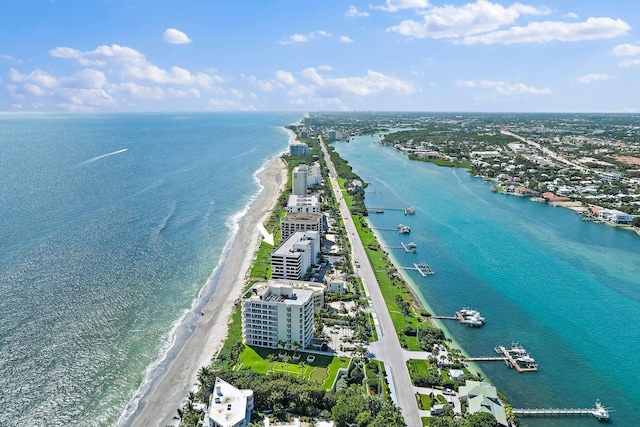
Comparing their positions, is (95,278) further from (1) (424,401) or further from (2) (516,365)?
(2) (516,365)

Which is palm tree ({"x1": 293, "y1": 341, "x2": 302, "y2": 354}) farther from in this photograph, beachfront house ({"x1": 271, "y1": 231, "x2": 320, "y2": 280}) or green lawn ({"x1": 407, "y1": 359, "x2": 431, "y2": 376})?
beachfront house ({"x1": 271, "y1": 231, "x2": 320, "y2": 280})

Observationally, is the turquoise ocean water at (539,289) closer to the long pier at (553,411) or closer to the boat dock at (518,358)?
the long pier at (553,411)

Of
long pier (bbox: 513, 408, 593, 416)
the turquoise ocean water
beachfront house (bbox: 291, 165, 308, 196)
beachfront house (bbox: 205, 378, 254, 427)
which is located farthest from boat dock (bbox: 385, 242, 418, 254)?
beachfront house (bbox: 205, 378, 254, 427)

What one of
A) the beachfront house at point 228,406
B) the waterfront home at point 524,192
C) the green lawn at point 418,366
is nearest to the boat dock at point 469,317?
the green lawn at point 418,366

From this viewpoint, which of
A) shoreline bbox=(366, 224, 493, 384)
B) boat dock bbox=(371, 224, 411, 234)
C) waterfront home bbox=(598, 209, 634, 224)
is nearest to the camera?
shoreline bbox=(366, 224, 493, 384)

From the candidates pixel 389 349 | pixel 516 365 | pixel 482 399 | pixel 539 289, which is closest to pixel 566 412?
pixel 516 365

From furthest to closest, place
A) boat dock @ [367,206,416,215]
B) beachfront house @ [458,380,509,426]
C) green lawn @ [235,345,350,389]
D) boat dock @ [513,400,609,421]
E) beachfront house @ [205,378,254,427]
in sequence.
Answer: boat dock @ [367,206,416,215] < green lawn @ [235,345,350,389] < boat dock @ [513,400,609,421] < beachfront house @ [458,380,509,426] < beachfront house @ [205,378,254,427]
